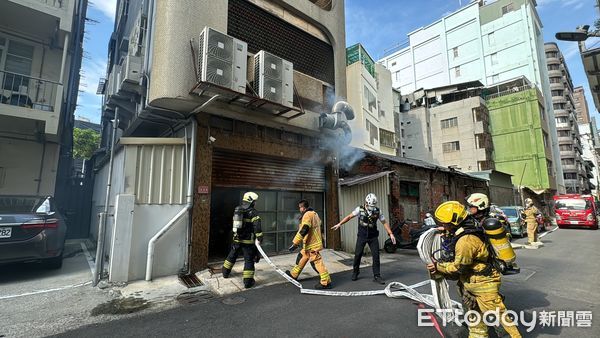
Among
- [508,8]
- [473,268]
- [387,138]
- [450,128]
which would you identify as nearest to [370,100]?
[387,138]

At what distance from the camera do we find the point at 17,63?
9.07 m

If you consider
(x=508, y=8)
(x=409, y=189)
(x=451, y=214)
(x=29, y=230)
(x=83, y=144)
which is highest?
(x=508, y=8)

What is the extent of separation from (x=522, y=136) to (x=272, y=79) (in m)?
41.8

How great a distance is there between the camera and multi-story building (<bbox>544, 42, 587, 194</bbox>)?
49.8 m

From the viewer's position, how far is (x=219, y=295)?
499 cm

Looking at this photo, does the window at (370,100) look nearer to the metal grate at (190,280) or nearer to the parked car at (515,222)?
the parked car at (515,222)

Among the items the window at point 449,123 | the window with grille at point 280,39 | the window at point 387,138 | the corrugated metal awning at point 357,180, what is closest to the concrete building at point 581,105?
the window at point 449,123

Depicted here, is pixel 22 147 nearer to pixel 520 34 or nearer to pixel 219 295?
pixel 219 295

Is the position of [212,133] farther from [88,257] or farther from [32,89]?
[32,89]

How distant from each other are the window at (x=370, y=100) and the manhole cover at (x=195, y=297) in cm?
2666

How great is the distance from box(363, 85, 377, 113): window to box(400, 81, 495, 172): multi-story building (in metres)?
12.6

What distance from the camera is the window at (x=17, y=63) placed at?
8.55 metres

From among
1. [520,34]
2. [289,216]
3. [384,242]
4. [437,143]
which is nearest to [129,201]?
[289,216]

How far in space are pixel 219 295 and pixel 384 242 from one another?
747 cm
